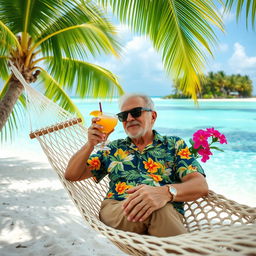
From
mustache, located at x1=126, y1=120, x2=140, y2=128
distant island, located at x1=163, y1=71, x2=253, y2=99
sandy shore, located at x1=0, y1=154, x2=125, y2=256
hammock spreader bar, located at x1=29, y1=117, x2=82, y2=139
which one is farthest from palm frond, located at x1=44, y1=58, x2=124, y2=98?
distant island, located at x1=163, y1=71, x2=253, y2=99

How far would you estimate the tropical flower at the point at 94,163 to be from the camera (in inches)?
70.9

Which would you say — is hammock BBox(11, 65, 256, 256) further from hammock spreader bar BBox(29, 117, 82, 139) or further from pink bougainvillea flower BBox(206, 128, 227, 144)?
pink bougainvillea flower BBox(206, 128, 227, 144)

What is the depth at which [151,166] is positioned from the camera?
1720 millimetres

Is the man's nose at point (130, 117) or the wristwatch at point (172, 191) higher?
the man's nose at point (130, 117)

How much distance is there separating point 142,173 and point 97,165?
0.31 meters

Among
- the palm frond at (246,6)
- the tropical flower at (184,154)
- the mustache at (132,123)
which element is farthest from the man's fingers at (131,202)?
the palm frond at (246,6)

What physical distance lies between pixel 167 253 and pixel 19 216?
2682 millimetres

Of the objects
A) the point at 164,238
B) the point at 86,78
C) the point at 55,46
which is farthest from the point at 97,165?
the point at 86,78

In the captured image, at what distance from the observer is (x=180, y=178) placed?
1.66m

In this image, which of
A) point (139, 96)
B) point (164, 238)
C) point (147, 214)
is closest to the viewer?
point (164, 238)

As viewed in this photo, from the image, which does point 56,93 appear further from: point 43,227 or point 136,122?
point 136,122

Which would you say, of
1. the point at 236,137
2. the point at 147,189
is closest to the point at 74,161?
the point at 147,189

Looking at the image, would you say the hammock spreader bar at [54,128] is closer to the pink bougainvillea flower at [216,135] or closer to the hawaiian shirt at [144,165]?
the hawaiian shirt at [144,165]

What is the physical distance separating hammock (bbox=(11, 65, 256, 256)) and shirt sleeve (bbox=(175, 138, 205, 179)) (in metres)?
0.21
